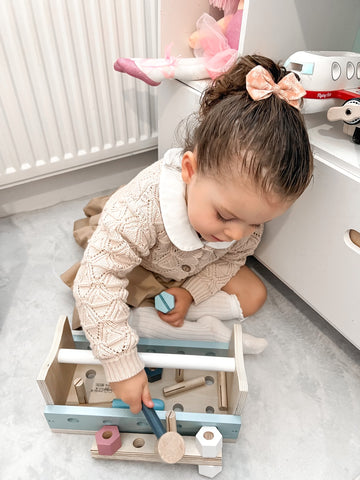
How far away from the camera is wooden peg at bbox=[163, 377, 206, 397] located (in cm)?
74

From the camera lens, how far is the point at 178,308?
0.86 m

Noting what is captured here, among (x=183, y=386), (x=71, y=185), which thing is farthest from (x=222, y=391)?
(x=71, y=185)

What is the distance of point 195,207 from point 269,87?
0.20 meters

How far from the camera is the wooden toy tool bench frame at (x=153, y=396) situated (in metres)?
0.65

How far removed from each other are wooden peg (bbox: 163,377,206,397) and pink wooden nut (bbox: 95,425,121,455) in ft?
0.39

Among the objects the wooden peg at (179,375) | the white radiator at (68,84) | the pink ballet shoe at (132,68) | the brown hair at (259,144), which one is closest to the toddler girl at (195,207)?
the brown hair at (259,144)

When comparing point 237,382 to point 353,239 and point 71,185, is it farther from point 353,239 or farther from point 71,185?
point 71,185

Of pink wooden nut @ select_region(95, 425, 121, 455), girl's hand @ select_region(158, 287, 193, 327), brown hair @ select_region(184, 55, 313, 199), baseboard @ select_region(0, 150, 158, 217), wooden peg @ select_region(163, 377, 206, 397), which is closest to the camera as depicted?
brown hair @ select_region(184, 55, 313, 199)

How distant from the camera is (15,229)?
3.79 ft

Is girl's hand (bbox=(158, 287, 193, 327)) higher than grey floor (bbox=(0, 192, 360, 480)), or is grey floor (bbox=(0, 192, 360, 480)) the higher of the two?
girl's hand (bbox=(158, 287, 193, 327))

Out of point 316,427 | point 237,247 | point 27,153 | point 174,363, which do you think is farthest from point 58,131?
point 316,427

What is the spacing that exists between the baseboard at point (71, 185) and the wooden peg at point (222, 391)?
766 mm

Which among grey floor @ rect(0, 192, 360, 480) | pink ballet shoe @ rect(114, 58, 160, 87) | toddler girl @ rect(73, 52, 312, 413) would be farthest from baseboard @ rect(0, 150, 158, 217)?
toddler girl @ rect(73, 52, 312, 413)

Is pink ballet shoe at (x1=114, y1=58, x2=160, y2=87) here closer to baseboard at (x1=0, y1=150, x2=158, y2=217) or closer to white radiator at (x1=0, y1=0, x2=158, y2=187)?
white radiator at (x1=0, y1=0, x2=158, y2=187)
